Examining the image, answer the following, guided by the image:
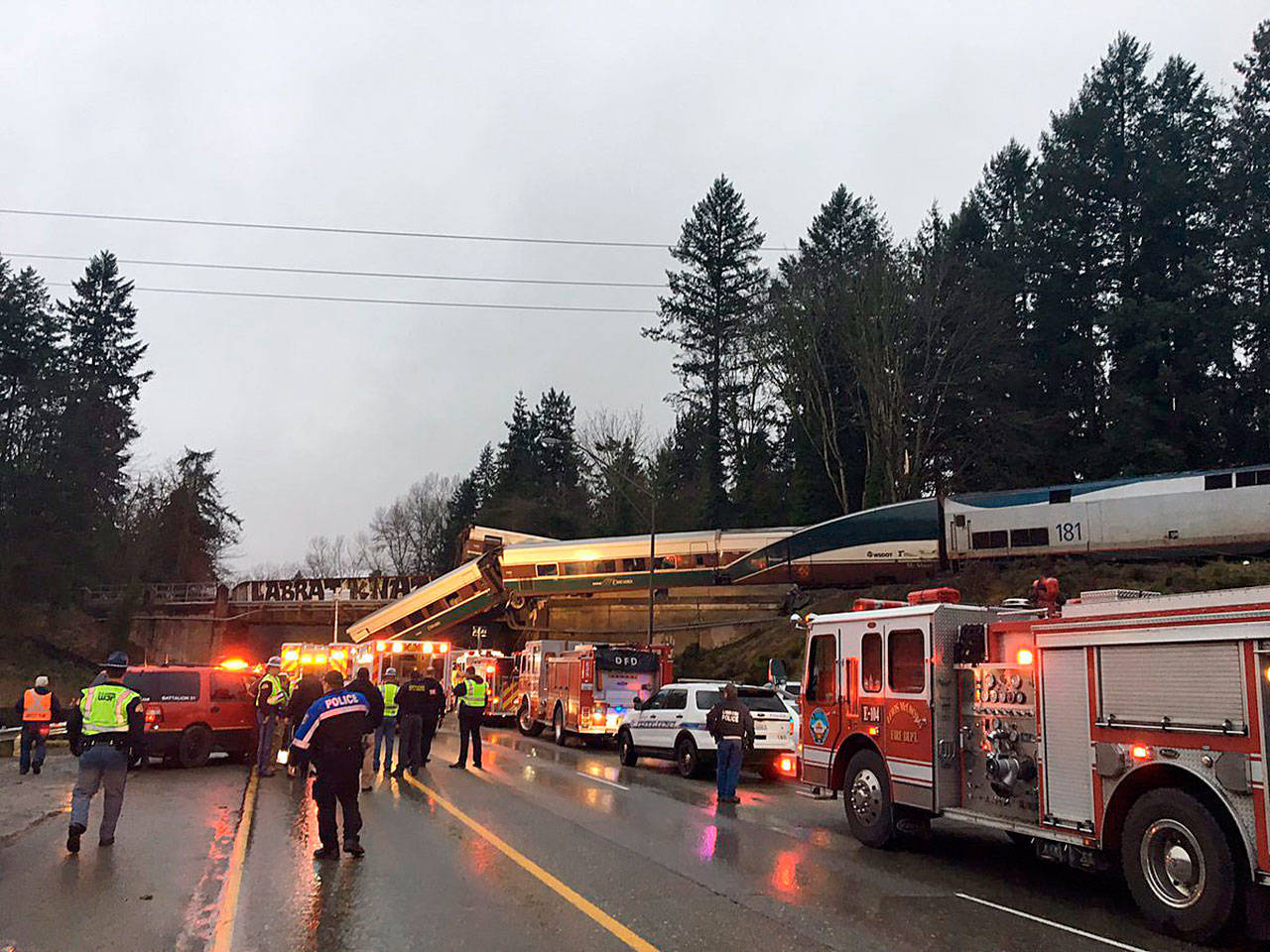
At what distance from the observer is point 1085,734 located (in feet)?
27.1

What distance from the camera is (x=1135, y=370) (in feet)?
152

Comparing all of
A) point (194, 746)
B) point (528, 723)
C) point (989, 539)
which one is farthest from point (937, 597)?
point (989, 539)

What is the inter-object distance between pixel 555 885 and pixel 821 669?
4841mm

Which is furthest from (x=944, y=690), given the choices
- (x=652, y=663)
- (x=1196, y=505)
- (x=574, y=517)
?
(x=574, y=517)

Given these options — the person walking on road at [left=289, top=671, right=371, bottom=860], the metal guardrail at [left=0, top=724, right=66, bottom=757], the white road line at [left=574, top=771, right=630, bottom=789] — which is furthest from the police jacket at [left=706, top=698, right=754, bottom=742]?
the metal guardrail at [left=0, top=724, right=66, bottom=757]

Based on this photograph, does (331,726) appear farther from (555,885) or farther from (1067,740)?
(1067,740)

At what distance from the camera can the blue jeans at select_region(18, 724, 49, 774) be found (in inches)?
666

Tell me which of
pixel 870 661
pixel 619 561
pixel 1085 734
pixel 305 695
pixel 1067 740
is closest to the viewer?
pixel 1085 734

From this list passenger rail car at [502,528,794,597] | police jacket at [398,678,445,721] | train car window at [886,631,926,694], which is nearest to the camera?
train car window at [886,631,926,694]

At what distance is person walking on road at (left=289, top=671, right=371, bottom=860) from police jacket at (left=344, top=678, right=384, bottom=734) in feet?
0.46

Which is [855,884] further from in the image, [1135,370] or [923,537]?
[1135,370]

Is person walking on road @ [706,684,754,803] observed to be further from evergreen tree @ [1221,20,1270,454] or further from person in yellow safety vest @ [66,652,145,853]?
evergreen tree @ [1221,20,1270,454]

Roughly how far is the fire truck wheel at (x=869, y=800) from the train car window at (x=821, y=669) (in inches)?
35.7

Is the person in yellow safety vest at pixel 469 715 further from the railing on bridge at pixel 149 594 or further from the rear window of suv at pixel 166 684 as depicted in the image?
the railing on bridge at pixel 149 594
